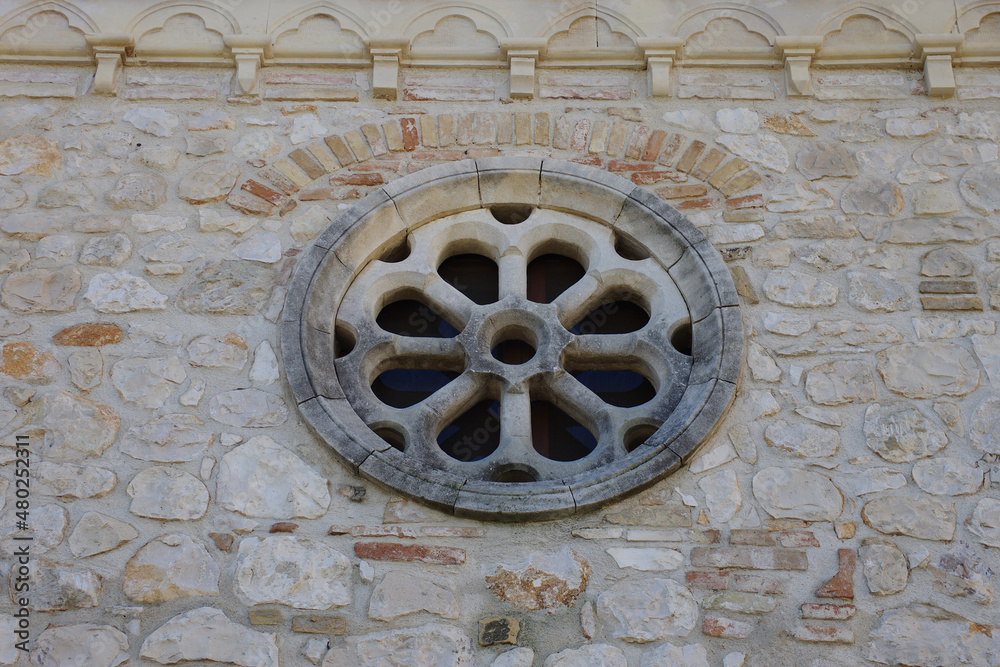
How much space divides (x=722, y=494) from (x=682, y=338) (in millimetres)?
842

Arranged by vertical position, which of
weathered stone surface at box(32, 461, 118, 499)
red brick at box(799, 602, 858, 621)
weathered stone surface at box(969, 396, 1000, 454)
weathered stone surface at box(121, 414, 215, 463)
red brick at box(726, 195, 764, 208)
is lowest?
red brick at box(799, 602, 858, 621)

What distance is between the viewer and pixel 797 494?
144 inches

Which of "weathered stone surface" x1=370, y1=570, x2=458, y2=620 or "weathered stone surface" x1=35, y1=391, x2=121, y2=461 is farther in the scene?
"weathered stone surface" x1=35, y1=391, x2=121, y2=461

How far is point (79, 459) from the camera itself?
3.73 m

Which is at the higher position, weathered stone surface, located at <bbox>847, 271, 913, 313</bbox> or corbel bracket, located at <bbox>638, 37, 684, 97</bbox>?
corbel bracket, located at <bbox>638, 37, 684, 97</bbox>

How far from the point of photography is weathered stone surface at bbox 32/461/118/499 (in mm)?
3646

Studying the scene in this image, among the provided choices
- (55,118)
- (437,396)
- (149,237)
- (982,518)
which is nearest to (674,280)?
(437,396)

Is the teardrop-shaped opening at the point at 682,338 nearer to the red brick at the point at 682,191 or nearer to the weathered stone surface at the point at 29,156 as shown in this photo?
the red brick at the point at 682,191

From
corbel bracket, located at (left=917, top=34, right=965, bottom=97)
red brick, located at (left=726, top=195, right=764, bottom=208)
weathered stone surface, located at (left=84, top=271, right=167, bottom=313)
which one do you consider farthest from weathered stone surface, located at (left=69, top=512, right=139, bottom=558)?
corbel bracket, located at (left=917, top=34, right=965, bottom=97)

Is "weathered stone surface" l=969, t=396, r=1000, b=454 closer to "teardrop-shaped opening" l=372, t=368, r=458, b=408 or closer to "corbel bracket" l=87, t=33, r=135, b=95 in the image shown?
"teardrop-shaped opening" l=372, t=368, r=458, b=408

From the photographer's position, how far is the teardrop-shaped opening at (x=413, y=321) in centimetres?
441

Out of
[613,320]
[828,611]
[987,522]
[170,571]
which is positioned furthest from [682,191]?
[170,571]

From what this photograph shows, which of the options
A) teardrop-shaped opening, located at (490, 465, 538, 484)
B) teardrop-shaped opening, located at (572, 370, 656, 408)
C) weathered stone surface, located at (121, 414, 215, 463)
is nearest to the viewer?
weathered stone surface, located at (121, 414, 215, 463)

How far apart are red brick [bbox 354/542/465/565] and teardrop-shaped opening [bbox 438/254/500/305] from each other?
1.30 meters
